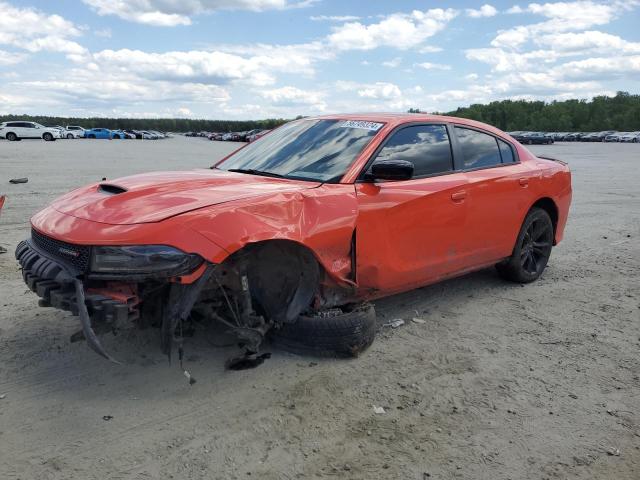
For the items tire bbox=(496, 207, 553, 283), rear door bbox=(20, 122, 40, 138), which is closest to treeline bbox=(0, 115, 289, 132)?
rear door bbox=(20, 122, 40, 138)

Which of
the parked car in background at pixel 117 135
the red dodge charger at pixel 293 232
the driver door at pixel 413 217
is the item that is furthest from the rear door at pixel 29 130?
the driver door at pixel 413 217

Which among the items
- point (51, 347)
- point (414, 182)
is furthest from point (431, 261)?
point (51, 347)

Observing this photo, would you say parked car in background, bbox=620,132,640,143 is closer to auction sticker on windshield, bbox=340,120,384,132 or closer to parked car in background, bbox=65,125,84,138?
parked car in background, bbox=65,125,84,138

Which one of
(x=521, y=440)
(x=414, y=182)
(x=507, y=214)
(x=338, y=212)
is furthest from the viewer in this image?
(x=507, y=214)

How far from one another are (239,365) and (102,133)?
7392 cm

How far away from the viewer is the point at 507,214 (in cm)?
528

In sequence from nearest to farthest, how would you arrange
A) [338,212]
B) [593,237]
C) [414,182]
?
[338,212] → [414,182] → [593,237]

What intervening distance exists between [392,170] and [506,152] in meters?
2.10

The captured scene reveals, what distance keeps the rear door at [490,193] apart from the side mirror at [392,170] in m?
1.04

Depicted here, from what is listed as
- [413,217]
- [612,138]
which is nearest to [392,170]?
[413,217]

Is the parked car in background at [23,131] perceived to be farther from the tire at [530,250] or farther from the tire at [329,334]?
the tire at [329,334]

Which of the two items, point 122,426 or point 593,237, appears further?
point 593,237

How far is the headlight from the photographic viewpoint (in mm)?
3072

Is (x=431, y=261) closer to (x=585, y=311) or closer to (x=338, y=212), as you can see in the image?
(x=338, y=212)
